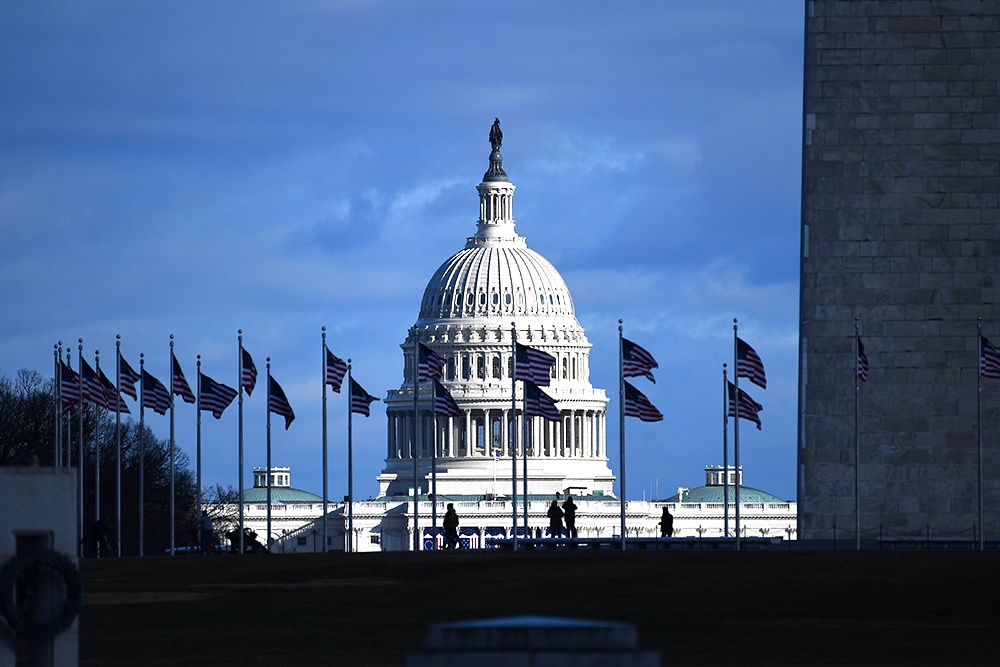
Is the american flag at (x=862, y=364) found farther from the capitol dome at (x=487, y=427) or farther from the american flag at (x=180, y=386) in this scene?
the capitol dome at (x=487, y=427)

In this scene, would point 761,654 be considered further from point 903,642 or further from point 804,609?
point 804,609

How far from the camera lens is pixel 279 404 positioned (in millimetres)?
83875

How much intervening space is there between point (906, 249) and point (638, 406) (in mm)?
11698

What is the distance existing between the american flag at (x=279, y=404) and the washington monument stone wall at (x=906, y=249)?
20.8 m

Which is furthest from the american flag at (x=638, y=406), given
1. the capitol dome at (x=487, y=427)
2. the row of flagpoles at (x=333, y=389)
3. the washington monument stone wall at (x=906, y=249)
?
the capitol dome at (x=487, y=427)

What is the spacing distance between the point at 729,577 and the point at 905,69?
19.6 m

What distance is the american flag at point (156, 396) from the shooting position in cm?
8344

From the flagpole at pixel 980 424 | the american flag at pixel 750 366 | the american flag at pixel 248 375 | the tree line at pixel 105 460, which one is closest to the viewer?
the flagpole at pixel 980 424

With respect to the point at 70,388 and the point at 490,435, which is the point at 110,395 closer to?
the point at 70,388

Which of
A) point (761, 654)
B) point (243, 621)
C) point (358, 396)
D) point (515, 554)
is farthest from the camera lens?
point (358, 396)

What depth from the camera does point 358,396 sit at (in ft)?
282

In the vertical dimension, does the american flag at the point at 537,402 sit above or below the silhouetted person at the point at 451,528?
above

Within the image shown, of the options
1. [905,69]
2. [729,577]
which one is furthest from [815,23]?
[729,577]

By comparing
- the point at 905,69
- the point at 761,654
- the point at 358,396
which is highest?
the point at 905,69
